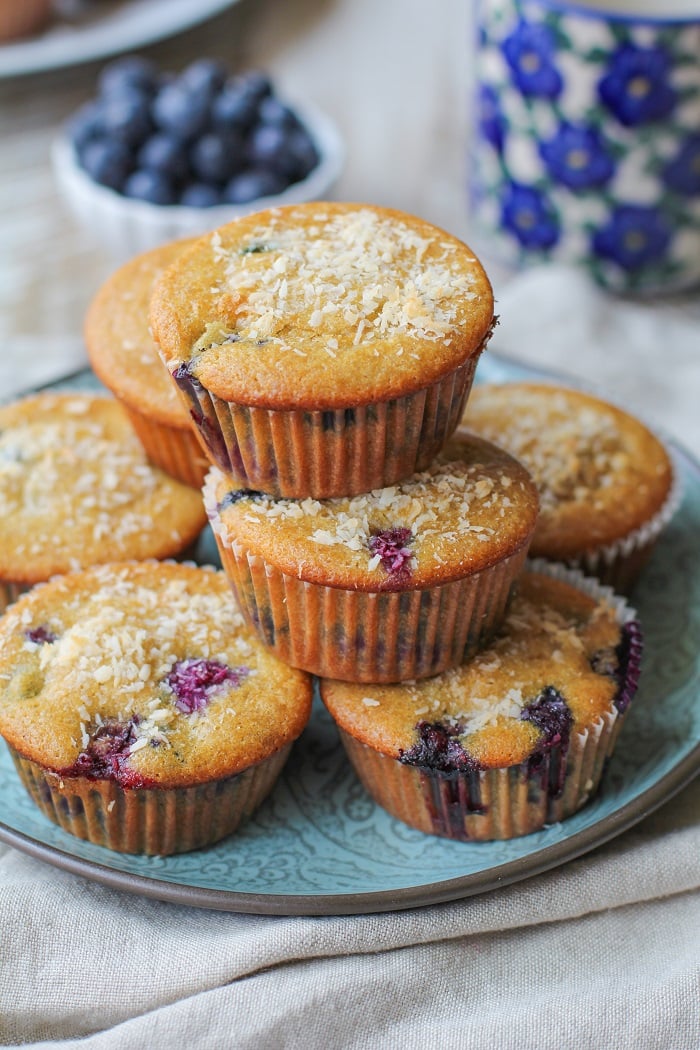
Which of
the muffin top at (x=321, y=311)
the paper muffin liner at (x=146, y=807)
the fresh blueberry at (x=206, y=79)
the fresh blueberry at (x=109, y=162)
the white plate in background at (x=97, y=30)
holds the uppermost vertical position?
the muffin top at (x=321, y=311)

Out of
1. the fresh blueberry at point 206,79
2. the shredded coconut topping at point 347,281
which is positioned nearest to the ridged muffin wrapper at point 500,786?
the shredded coconut topping at point 347,281

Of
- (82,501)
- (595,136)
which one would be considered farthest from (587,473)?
(595,136)

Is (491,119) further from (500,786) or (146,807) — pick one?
(146,807)

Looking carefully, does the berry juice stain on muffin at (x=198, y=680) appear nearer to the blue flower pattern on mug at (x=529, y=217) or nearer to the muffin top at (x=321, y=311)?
the muffin top at (x=321, y=311)

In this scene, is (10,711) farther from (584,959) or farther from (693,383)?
(693,383)

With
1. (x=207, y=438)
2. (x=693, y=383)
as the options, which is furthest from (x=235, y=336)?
(x=693, y=383)
